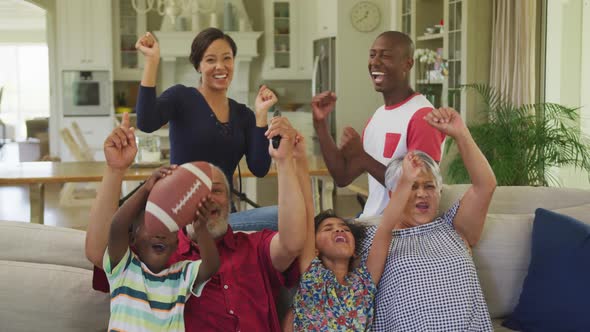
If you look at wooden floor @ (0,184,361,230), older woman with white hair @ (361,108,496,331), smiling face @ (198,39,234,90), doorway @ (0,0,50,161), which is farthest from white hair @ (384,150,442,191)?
doorway @ (0,0,50,161)

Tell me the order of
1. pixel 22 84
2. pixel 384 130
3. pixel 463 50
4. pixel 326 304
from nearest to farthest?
pixel 326 304 < pixel 384 130 < pixel 463 50 < pixel 22 84

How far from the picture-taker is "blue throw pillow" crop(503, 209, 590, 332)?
2.79 m

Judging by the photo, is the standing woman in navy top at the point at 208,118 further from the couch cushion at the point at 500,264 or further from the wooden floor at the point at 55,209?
the wooden floor at the point at 55,209

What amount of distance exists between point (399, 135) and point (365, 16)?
7.06 metres

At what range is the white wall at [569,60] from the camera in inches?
241

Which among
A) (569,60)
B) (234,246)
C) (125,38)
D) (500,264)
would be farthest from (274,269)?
(125,38)

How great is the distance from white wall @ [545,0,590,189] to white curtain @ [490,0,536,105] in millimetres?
139

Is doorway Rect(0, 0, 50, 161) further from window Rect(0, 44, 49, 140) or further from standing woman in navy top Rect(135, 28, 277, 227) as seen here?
standing woman in navy top Rect(135, 28, 277, 227)

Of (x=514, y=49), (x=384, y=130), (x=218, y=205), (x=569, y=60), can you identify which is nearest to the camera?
(x=218, y=205)

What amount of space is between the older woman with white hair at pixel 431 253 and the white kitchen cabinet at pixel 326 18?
7159 mm

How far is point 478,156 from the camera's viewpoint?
265cm

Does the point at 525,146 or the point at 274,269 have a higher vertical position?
the point at 525,146

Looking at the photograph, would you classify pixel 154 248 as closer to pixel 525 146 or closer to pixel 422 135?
pixel 422 135

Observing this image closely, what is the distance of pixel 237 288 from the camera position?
2.37m
